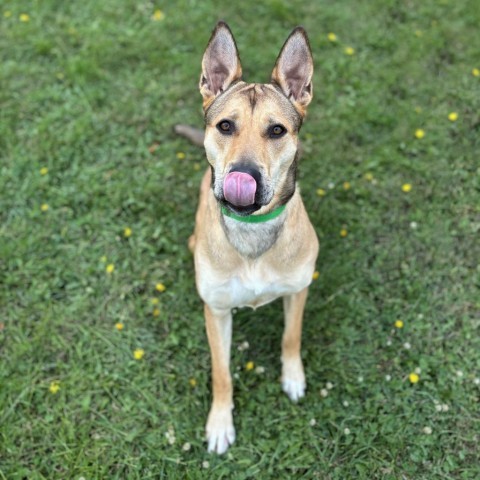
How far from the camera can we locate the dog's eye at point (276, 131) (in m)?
3.12

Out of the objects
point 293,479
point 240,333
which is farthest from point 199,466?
point 240,333

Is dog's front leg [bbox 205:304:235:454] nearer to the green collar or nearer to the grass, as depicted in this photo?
the grass

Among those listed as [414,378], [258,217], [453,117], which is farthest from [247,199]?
[453,117]

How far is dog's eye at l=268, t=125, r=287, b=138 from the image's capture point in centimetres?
312

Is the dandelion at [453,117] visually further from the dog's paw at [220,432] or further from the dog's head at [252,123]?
the dog's paw at [220,432]

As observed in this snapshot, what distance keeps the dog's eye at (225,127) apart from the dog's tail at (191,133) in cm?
208

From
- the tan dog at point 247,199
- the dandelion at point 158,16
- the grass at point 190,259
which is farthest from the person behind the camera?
the dandelion at point 158,16

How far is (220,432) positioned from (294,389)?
0.61 metres

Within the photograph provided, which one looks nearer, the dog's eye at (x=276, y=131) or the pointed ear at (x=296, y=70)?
the dog's eye at (x=276, y=131)

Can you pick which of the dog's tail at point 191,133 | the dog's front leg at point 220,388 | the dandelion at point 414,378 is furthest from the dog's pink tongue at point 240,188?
the dog's tail at point 191,133

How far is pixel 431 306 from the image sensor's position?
447 centimetres

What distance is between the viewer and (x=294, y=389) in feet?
13.5

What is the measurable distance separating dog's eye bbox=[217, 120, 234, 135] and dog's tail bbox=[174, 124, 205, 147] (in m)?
2.08

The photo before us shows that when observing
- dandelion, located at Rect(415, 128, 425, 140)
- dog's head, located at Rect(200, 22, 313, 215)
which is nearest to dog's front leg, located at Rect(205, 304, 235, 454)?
dog's head, located at Rect(200, 22, 313, 215)
